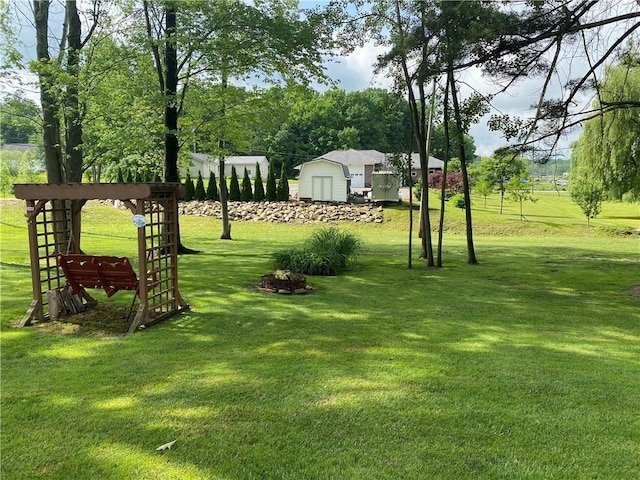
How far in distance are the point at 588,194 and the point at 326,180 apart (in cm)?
1482

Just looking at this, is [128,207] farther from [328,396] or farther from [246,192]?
[246,192]

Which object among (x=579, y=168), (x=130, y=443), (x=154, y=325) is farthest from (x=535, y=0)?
(x=579, y=168)

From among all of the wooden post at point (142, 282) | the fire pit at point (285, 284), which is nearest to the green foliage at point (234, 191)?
the fire pit at point (285, 284)

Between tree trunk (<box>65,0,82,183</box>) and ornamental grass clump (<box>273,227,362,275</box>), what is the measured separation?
510 cm

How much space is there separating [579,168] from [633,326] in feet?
71.9

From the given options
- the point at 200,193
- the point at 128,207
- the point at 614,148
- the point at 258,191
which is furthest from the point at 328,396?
the point at 200,193

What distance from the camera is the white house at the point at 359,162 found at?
40125 mm

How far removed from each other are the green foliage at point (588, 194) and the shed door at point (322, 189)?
13988mm

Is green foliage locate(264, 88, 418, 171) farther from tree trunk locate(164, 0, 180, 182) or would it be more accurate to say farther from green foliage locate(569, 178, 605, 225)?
tree trunk locate(164, 0, 180, 182)

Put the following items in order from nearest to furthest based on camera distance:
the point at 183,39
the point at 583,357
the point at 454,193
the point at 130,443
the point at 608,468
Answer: the point at 608,468 < the point at 130,443 < the point at 583,357 < the point at 183,39 < the point at 454,193

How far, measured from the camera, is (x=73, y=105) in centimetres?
1024

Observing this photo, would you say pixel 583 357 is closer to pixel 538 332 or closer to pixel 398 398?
pixel 538 332

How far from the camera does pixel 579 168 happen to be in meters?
25.6

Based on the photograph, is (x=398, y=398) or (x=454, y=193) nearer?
(x=398, y=398)
